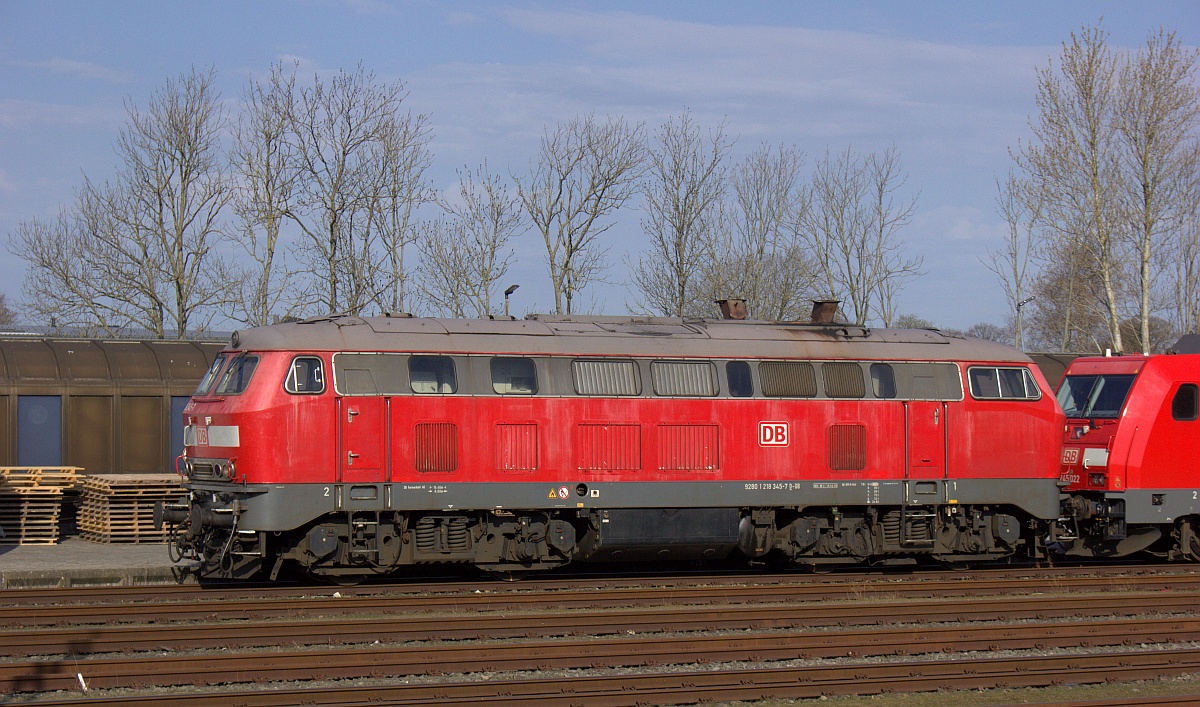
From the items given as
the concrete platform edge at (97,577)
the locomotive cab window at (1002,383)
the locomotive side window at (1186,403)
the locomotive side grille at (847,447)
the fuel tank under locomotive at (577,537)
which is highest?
the locomotive cab window at (1002,383)

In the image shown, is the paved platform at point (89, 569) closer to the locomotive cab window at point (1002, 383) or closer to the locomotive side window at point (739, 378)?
the locomotive side window at point (739, 378)

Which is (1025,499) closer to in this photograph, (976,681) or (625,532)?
(625,532)

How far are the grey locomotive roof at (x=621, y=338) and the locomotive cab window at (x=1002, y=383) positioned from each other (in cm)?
22

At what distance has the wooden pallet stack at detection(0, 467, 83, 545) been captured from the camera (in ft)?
69.7

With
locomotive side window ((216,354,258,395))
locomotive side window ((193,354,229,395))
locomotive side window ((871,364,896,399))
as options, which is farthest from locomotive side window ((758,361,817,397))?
locomotive side window ((193,354,229,395))

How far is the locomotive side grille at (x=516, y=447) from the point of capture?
1641 centimetres

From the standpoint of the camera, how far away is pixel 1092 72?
118 ft

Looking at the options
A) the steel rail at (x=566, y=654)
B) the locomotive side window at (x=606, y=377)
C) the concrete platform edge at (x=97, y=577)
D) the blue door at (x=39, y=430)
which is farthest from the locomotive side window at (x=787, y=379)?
the blue door at (x=39, y=430)

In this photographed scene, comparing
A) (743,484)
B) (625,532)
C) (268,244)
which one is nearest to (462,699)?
(625,532)

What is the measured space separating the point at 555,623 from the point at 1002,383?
9.47 m

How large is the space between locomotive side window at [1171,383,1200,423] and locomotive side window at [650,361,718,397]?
336 inches

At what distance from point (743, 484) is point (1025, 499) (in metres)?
4.93

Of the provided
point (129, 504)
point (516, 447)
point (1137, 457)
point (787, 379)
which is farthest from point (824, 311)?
point (129, 504)

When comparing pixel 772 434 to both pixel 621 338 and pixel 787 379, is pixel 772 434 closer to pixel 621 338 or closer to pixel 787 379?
pixel 787 379
